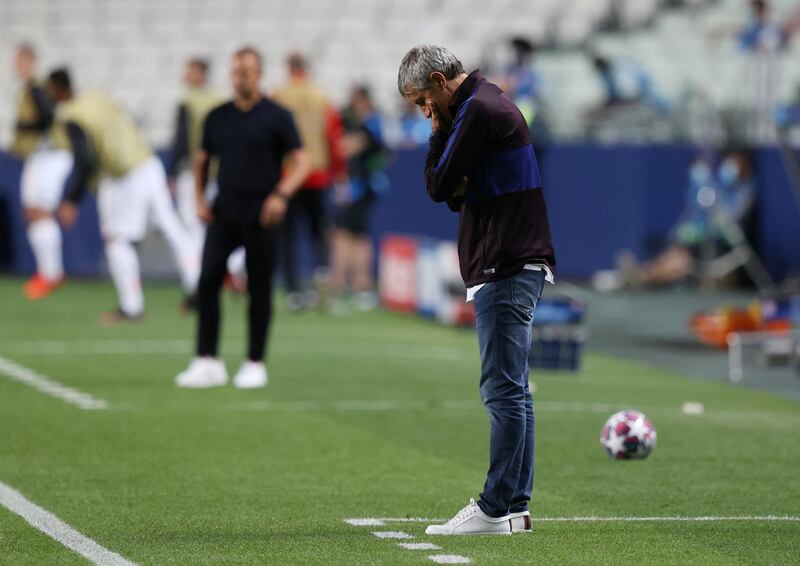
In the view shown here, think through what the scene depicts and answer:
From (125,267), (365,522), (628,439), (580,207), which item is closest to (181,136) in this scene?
(125,267)

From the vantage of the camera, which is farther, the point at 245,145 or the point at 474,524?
the point at 245,145

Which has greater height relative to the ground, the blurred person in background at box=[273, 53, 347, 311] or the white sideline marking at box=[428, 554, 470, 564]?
the blurred person in background at box=[273, 53, 347, 311]

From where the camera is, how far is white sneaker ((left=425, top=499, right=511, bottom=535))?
6988 mm

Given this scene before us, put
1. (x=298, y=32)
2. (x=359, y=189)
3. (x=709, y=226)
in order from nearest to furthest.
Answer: (x=359, y=189)
(x=709, y=226)
(x=298, y=32)

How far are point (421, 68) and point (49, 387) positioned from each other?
6.32m

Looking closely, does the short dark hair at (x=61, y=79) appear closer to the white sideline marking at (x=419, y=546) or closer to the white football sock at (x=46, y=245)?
the white football sock at (x=46, y=245)

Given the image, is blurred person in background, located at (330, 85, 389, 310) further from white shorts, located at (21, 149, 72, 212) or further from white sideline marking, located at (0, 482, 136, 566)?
white sideline marking, located at (0, 482, 136, 566)

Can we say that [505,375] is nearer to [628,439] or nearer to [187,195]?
[628,439]

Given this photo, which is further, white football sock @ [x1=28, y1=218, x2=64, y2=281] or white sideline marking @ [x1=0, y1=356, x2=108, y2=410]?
white football sock @ [x1=28, y1=218, x2=64, y2=281]

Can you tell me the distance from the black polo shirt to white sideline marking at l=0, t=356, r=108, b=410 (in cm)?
167

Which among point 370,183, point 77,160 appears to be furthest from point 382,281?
point 77,160

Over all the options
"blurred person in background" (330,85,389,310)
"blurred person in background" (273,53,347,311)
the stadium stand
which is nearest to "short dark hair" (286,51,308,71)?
"blurred person in background" (273,53,347,311)

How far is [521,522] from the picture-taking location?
7.13 metres

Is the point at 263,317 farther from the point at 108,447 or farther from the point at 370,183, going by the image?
the point at 370,183
